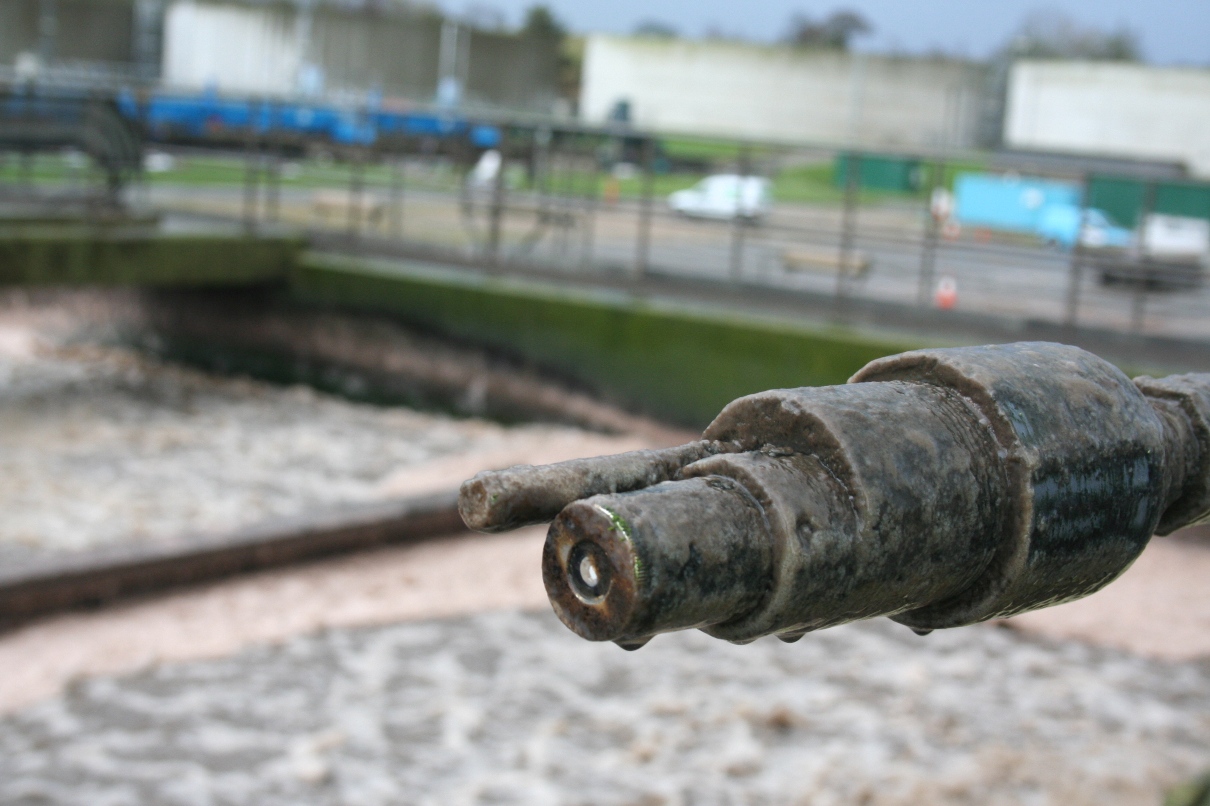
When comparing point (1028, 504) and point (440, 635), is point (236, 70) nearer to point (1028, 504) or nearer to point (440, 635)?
point (440, 635)

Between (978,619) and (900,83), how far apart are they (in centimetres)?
4935

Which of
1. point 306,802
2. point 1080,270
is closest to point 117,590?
point 306,802

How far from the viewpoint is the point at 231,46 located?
157 feet

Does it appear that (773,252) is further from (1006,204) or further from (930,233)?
(930,233)

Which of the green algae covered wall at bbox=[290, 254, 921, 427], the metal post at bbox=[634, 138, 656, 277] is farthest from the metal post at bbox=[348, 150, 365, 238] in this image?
the metal post at bbox=[634, 138, 656, 277]

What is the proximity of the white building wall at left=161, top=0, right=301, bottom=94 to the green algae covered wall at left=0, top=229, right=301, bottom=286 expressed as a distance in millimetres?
34629

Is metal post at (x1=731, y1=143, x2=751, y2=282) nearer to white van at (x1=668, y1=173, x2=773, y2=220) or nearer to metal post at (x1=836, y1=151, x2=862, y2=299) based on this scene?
white van at (x1=668, y1=173, x2=773, y2=220)

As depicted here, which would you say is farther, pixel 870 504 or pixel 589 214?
pixel 589 214

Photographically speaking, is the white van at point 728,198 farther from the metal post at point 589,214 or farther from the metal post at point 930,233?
the metal post at point 930,233

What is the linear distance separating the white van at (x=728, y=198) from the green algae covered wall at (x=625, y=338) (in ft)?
2.86

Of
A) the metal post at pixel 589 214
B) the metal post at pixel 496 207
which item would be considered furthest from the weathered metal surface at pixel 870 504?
the metal post at pixel 496 207

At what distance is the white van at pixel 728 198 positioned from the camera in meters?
10.4

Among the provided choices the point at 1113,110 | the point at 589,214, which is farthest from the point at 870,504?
the point at 1113,110

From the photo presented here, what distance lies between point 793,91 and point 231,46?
64.5 feet
